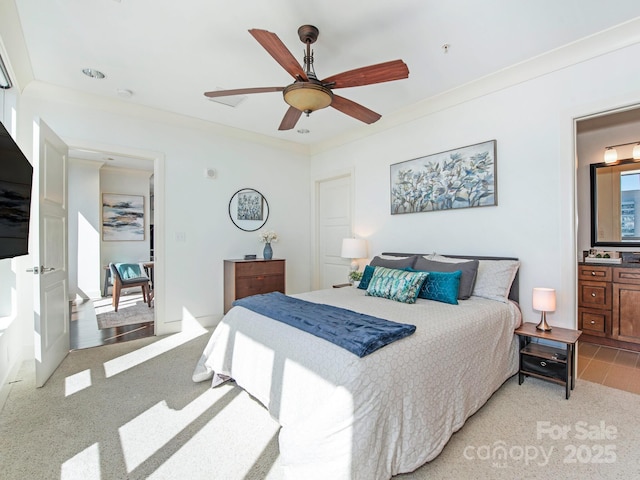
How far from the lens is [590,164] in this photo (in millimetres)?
3951

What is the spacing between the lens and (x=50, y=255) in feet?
9.31

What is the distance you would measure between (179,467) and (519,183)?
11.2ft

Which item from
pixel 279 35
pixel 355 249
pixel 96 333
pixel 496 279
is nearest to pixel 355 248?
pixel 355 249

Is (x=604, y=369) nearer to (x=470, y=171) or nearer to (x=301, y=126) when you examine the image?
(x=470, y=171)

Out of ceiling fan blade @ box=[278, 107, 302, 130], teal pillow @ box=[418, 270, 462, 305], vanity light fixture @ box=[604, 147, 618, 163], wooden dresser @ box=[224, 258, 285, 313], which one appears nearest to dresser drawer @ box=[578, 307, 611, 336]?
vanity light fixture @ box=[604, 147, 618, 163]

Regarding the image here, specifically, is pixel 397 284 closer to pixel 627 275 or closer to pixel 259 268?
pixel 259 268

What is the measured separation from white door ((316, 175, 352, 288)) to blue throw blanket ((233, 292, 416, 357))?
227 cm

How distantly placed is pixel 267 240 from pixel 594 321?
412cm

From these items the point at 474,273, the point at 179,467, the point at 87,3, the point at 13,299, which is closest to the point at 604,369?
the point at 474,273

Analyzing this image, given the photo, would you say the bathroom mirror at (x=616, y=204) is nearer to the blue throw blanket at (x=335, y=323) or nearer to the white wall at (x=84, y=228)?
the blue throw blanket at (x=335, y=323)

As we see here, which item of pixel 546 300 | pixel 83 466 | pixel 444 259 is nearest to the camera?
pixel 83 466

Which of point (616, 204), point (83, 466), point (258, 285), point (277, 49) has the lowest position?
point (83, 466)

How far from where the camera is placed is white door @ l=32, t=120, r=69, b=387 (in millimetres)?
2572

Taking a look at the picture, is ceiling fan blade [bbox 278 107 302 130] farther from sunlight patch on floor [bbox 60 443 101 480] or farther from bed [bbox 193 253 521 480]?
sunlight patch on floor [bbox 60 443 101 480]
